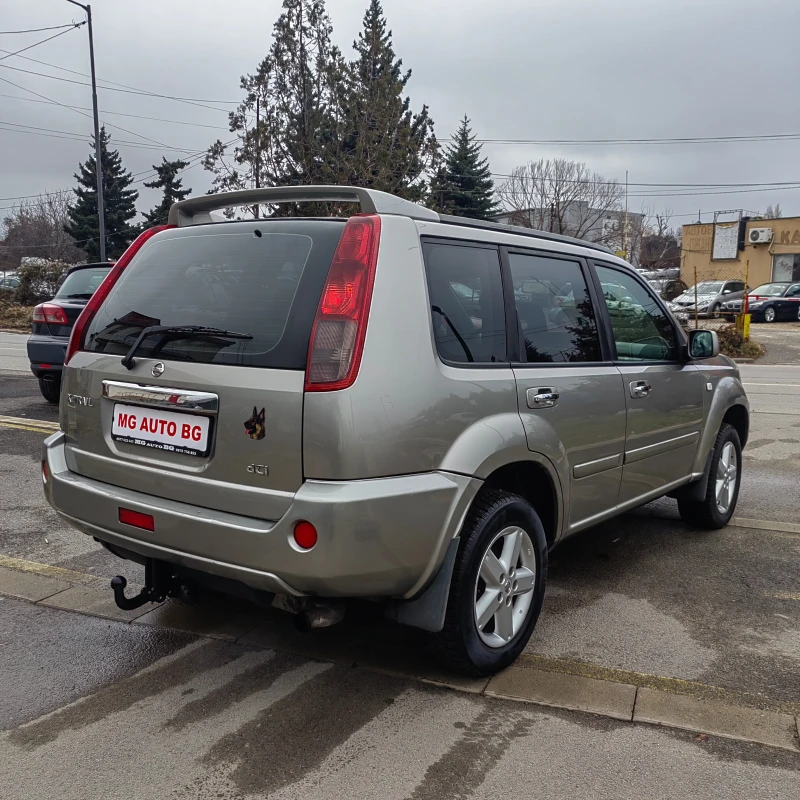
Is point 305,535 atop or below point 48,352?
below

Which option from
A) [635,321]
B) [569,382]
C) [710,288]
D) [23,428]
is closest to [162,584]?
[569,382]

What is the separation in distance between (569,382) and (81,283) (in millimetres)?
7340

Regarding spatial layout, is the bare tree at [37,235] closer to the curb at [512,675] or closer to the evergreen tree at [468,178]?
the evergreen tree at [468,178]

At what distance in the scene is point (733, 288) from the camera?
31.7 meters

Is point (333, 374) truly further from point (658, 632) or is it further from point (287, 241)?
point (658, 632)

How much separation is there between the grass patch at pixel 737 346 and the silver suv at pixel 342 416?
58.7 feet

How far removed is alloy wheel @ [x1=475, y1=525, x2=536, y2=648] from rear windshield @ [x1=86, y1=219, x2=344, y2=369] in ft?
3.71

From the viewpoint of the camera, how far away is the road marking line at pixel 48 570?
417cm

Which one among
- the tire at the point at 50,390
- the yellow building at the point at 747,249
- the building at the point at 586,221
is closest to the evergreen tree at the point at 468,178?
the building at the point at 586,221

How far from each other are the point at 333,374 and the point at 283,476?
377mm

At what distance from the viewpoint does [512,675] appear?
319 centimetres

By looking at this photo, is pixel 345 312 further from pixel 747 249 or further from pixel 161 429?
pixel 747 249

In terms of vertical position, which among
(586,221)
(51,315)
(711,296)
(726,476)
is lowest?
(726,476)

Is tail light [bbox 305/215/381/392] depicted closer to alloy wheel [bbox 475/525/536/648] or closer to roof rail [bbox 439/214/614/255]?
roof rail [bbox 439/214/614/255]
